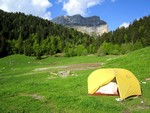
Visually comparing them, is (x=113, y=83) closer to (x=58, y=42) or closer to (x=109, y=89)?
(x=109, y=89)

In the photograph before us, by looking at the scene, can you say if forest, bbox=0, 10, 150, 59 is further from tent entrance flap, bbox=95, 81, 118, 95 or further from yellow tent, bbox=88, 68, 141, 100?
tent entrance flap, bbox=95, 81, 118, 95

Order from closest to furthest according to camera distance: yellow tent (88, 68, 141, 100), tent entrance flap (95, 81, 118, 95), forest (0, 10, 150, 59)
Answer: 1. yellow tent (88, 68, 141, 100)
2. tent entrance flap (95, 81, 118, 95)
3. forest (0, 10, 150, 59)

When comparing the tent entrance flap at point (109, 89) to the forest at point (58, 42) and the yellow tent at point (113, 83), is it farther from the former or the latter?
the forest at point (58, 42)

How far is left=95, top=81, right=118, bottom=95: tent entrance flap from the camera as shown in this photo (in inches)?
1056

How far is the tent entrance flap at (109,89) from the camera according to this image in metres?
26.8

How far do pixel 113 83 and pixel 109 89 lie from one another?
724 mm

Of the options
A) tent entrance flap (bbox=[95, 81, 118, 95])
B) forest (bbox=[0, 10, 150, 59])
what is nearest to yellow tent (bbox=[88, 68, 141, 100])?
tent entrance flap (bbox=[95, 81, 118, 95])

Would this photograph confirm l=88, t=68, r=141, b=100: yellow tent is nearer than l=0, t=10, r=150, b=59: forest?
Yes

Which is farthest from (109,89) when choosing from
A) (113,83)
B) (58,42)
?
(58,42)

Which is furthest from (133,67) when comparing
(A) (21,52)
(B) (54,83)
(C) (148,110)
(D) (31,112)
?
(A) (21,52)

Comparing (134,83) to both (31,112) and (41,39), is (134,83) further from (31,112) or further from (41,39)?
(41,39)

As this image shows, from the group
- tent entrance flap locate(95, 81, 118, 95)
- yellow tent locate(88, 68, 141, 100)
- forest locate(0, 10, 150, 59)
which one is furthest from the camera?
forest locate(0, 10, 150, 59)

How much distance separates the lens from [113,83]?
89.0 ft

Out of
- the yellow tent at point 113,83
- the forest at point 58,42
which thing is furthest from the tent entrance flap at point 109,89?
the forest at point 58,42
